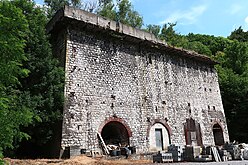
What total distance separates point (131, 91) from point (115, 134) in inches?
110

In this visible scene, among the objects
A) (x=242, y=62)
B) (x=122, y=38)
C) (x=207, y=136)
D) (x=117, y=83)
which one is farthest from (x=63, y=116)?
(x=242, y=62)

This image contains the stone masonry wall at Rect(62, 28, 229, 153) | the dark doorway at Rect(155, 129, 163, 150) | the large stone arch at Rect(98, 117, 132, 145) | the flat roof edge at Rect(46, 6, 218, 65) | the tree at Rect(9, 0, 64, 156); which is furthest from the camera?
the dark doorway at Rect(155, 129, 163, 150)

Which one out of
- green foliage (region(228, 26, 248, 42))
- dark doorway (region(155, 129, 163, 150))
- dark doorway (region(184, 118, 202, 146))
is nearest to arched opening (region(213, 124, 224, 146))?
dark doorway (region(184, 118, 202, 146))

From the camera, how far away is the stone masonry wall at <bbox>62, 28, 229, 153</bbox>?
12.7 metres

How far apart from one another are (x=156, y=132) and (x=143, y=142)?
1379 millimetres

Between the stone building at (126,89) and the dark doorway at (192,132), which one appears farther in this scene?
the dark doorway at (192,132)

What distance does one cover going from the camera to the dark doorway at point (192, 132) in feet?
55.4

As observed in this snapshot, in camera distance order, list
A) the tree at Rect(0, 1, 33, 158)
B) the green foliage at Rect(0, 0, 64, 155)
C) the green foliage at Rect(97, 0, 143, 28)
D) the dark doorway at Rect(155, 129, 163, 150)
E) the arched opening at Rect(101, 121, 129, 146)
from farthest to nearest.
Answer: the green foliage at Rect(97, 0, 143, 28) → the dark doorway at Rect(155, 129, 163, 150) → the arched opening at Rect(101, 121, 129, 146) → the green foliage at Rect(0, 0, 64, 155) → the tree at Rect(0, 1, 33, 158)

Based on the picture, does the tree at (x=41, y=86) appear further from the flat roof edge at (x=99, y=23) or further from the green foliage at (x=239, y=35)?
the green foliage at (x=239, y=35)

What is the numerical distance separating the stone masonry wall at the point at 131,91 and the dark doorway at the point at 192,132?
14.7 inches

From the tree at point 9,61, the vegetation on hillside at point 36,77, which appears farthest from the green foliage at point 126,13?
the tree at point 9,61

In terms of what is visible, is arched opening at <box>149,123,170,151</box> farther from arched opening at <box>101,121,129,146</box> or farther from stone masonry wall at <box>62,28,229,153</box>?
arched opening at <box>101,121,129,146</box>

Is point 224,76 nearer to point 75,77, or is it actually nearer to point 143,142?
point 143,142

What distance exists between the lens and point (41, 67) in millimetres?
11703
